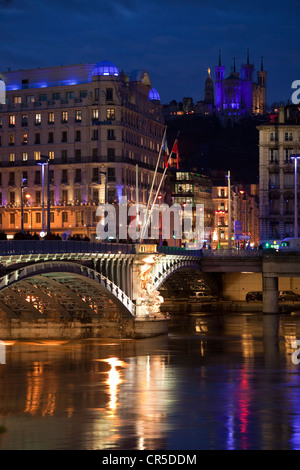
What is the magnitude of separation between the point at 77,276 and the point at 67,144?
68281mm

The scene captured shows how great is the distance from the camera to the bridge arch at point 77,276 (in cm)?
6456

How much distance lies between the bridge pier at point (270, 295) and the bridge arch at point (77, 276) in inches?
1165

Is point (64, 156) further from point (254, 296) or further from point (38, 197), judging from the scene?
point (254, 296)

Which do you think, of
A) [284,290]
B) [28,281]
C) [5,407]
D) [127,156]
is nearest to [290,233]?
[284,290]

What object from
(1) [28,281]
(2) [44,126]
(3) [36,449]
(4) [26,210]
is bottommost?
(3) [36,449]

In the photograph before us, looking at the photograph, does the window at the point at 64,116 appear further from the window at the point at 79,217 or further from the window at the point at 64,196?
the window at the point at 79,217

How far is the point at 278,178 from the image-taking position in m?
148

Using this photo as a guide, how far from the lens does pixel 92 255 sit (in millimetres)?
76312

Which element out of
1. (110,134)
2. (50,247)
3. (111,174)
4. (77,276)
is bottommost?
(77,276)

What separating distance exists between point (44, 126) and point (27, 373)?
83.0m

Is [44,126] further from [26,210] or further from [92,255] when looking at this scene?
[92,255]

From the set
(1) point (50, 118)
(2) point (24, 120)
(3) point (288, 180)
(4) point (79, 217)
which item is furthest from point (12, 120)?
(3) point (288, 180)

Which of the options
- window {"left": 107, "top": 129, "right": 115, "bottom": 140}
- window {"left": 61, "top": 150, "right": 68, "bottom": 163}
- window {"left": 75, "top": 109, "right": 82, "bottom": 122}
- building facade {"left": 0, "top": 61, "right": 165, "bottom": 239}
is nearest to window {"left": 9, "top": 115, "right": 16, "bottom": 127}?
building facade {"left": 0, "top": 61, "right": 165, "bottom": 239}

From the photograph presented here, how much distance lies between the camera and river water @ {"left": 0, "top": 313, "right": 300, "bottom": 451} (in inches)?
1734
